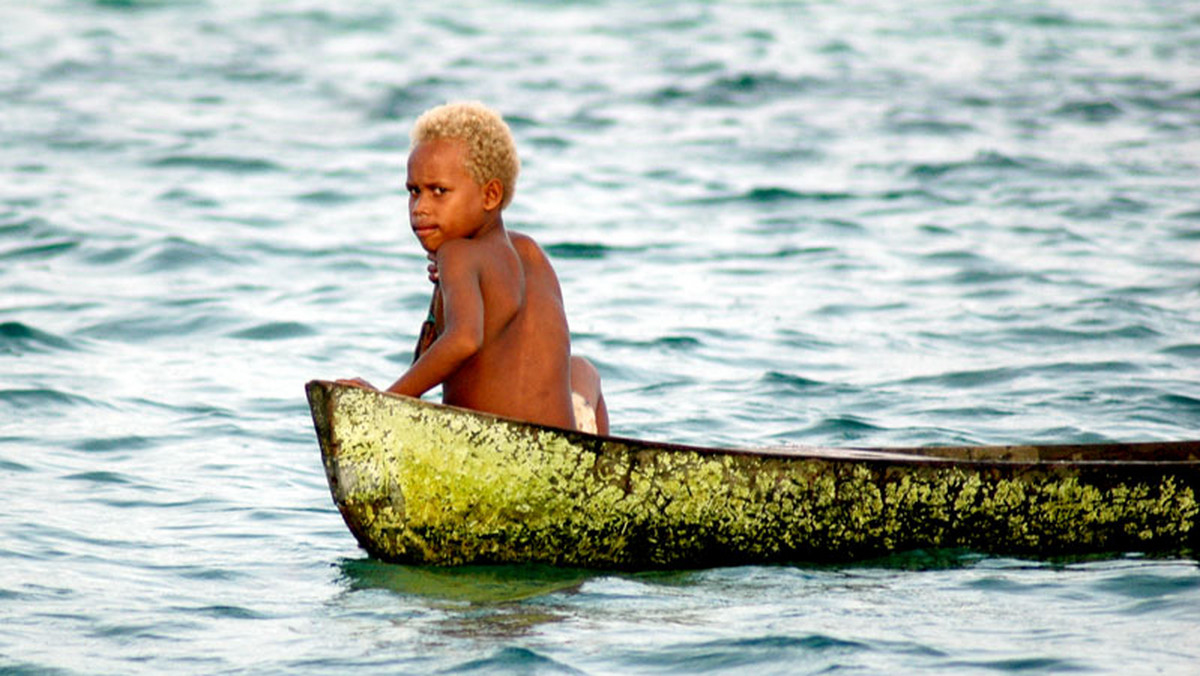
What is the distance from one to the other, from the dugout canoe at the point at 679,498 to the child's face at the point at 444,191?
1.77ft

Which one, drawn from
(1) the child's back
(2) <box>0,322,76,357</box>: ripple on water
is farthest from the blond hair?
(2) <box>0,322,76,357</box>: ripple on water

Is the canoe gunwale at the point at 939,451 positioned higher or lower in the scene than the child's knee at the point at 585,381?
lower

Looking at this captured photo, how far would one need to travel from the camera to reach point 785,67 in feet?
61.6

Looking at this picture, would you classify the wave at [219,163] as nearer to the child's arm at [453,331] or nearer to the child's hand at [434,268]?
the child's hand at [434,268]

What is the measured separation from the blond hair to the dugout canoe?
27.5 inches

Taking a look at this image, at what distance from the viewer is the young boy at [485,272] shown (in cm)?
490

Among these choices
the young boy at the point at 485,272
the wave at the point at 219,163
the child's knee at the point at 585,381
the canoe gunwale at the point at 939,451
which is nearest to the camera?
the canoe gunwale at the point at 939,451

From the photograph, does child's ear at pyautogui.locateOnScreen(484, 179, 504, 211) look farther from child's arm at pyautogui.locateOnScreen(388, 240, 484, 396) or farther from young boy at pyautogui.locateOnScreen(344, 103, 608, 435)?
child's arm at pyautogui.locateOnScreen(388, 240, 484, 396)

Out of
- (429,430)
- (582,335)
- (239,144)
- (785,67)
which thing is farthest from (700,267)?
(785,67)

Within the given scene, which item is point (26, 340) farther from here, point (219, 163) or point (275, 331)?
point (219, 163)

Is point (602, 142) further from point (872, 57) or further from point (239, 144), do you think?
point (872, 57)

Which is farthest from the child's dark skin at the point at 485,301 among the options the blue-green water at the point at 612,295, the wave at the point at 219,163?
the wave at the point at 219,163

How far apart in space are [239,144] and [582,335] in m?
6.64

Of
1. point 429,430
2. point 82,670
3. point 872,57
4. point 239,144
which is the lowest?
point 82,670
